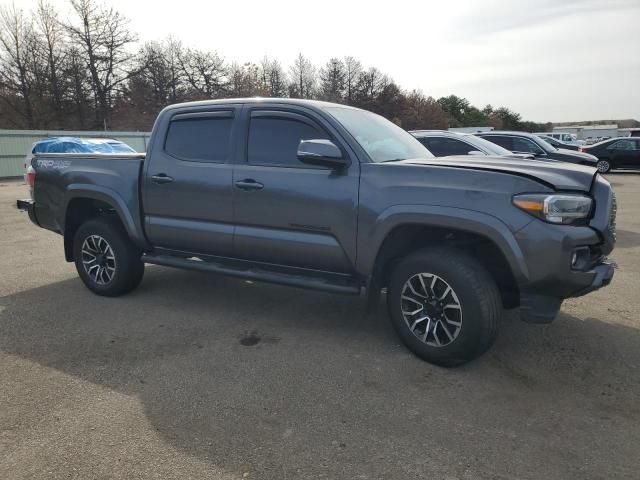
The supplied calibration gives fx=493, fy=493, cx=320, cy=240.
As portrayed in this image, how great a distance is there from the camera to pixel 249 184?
13.8 ft

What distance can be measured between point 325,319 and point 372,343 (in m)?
0.70

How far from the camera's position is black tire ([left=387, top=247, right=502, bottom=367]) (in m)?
3.38

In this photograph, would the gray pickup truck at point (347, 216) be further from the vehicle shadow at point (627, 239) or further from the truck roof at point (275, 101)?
the vehicle shadow at point (627, 239)

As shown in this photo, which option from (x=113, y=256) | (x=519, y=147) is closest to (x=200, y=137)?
(x=113, y=256)

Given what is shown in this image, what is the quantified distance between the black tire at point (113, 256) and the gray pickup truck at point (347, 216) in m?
0.02

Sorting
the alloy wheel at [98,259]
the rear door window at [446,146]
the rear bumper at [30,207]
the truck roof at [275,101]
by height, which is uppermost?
the truck roof at [275,101]

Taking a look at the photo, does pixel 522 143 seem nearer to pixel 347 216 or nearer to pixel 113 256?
pixel 347 216

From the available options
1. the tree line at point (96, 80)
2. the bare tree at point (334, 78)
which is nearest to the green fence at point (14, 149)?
the tree line at point (96, 80)

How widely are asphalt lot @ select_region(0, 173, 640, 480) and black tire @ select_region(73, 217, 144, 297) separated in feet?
0.62

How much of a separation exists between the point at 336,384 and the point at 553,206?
1.85 meters

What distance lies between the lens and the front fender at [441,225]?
3.22m

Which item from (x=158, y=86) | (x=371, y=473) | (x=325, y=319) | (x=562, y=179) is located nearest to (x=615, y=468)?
(x=371, y=473)

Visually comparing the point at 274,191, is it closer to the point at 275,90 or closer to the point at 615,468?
the point at 615,468

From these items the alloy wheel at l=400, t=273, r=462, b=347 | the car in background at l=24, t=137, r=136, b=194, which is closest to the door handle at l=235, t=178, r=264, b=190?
the alloy wheel at l=400, t=273, r=462, b=347
